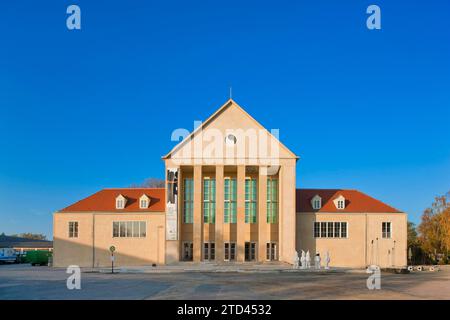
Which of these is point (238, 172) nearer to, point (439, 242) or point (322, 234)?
point (322, 234)

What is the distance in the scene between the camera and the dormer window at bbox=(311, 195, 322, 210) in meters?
61.8

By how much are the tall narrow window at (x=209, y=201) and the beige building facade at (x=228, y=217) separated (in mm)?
112

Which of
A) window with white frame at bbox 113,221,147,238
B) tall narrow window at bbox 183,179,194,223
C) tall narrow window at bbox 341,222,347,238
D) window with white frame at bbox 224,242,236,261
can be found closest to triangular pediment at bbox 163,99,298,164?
tall narrow window at bbox 183,179,194,223

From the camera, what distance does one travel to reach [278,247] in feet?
196

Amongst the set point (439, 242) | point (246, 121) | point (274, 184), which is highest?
point (246, 121)

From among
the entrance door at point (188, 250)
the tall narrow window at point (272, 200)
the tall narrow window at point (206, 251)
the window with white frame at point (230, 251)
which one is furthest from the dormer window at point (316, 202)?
the entrance door at point (188, 250)

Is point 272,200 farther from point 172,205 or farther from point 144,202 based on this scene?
point 144,202

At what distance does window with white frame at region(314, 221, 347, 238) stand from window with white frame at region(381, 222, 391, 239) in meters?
4.32

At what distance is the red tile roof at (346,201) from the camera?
61719mm

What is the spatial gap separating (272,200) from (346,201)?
902 cm

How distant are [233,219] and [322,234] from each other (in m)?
10.3

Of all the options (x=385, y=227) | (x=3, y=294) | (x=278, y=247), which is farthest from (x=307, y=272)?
(x=3, y=294)

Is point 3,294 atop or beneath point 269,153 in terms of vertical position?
beneath
